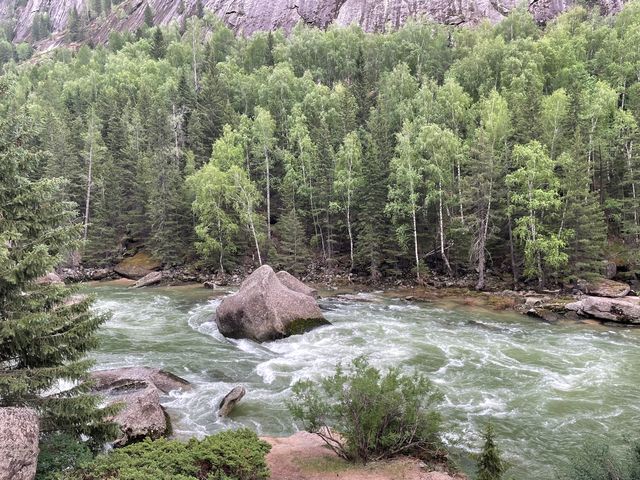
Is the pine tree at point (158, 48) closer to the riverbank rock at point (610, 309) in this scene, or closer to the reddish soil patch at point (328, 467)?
the riverbank rock at point (610, 309)

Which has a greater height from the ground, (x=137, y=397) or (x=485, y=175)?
(x=485, y=175)

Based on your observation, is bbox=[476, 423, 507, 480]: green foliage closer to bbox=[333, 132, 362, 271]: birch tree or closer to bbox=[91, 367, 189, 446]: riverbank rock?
bbox=[91, 367, 189, 446]: riverbank rock

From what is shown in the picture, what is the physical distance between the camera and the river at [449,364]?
1384 centimetres

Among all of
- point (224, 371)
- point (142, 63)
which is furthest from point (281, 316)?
point (142, 63)

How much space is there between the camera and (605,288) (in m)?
31.8

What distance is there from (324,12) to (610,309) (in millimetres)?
91925

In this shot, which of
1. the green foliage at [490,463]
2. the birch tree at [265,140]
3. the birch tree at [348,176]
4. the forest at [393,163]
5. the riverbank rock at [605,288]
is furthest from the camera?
the birch tree at [265,140]

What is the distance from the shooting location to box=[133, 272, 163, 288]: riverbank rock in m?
39.9

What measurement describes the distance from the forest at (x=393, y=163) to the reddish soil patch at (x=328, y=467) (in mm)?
22316

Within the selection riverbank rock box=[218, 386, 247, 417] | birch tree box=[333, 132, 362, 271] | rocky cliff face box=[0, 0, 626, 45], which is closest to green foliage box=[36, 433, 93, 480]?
riverbank rock box=[218, 386, 247, 417]

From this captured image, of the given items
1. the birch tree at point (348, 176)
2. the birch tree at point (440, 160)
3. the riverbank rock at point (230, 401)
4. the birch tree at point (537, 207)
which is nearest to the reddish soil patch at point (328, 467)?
the riverbank rock at point (230, 401)

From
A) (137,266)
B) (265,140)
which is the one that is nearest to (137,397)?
(137,266)

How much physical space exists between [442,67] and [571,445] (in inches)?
2373

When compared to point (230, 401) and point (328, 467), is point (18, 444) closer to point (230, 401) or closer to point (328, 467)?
point (328, 467)
